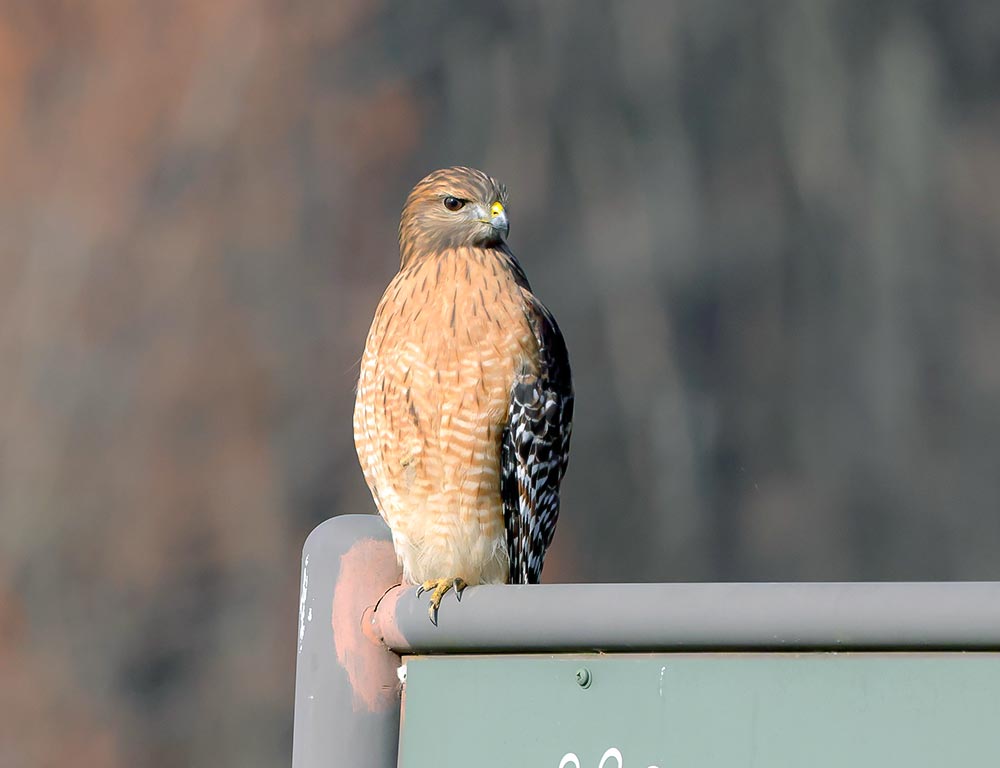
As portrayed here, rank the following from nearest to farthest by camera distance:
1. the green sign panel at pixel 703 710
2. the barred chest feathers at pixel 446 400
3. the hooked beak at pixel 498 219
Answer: the green sign panel at pixel 703 710, the barred chest feathers at pixel 446 400, the hooked beak at pixel 498 219

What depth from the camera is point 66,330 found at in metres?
5.03

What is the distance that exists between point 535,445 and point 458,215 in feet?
1.35

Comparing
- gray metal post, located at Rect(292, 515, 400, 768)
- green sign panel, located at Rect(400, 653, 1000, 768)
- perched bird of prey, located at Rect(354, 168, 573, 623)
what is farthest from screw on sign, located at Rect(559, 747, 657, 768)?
perched bird of prey, located at Rect(354, 168, 573, 623)

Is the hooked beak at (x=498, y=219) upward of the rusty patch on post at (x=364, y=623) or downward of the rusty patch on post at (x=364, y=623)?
upward

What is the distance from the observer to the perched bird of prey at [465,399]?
9.09 ft

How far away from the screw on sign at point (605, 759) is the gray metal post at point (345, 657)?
195 mm

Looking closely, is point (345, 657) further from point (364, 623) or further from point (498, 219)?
point (498, 219)

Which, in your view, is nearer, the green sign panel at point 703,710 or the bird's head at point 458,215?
the green sign panel at point 703,710

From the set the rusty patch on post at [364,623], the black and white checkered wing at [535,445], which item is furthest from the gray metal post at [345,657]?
the black and white checkered wing at [535,445]

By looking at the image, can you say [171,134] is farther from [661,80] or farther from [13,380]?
[661,80]

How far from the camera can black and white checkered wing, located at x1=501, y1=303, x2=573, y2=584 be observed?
2811mm

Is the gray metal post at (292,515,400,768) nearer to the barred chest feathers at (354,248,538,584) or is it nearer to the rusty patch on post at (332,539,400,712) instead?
the rusty patch on post at (332,539,400,712)

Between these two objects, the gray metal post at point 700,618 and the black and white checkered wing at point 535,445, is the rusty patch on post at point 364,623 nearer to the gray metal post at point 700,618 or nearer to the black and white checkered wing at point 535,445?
the gray metal post at point 700,618

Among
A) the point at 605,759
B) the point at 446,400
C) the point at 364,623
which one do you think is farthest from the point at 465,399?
the point at 605,759
